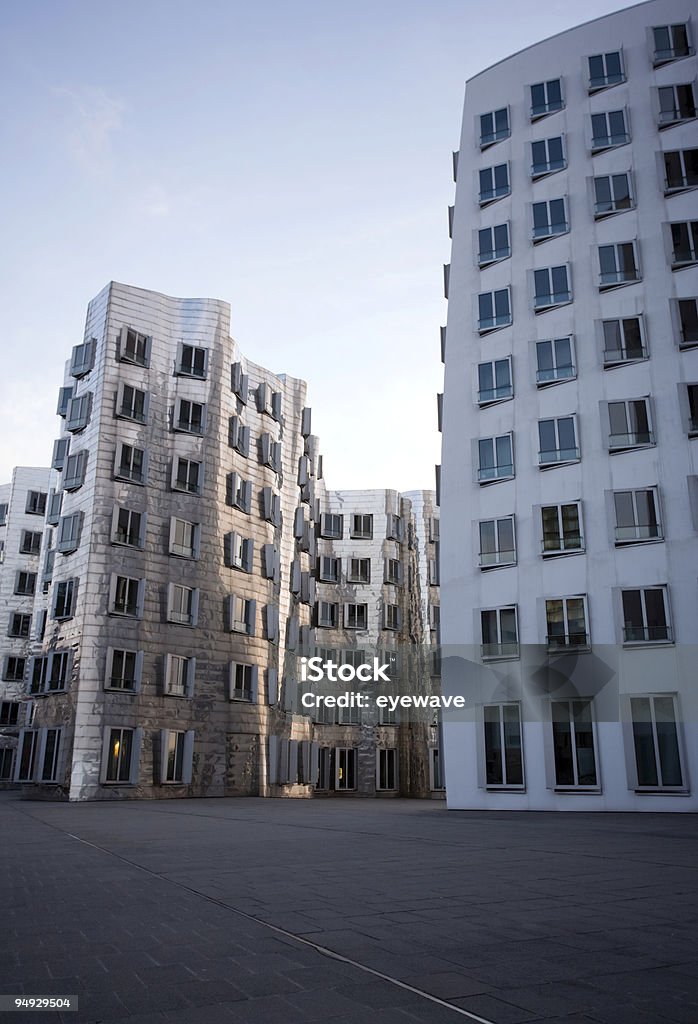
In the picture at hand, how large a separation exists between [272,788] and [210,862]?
32.7 meters

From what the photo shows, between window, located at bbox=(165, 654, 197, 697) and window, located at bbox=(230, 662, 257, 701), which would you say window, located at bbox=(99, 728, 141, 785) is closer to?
window, located at bbox=(165, 654, 197, 697)

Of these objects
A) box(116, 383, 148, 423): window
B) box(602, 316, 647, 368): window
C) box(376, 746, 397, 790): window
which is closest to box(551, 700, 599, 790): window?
box(602, 316, 647, 368): window

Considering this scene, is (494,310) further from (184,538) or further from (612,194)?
(184,538)

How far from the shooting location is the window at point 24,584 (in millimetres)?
60688

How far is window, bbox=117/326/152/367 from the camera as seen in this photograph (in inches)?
1575

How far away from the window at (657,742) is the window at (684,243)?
50.0 feet

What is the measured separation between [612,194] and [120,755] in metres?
29.8

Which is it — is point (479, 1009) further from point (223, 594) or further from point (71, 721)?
point (223, 594)

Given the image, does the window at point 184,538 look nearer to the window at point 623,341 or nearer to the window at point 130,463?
the window at point 130,463

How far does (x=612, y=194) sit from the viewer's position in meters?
32.8

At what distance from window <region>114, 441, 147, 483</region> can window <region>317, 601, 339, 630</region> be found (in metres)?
20.9

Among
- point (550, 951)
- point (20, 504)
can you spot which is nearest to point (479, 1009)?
point (550, 951)

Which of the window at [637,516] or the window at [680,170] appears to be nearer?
the window at [637,516]

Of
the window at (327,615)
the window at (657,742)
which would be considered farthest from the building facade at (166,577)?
the window at (657,742)
